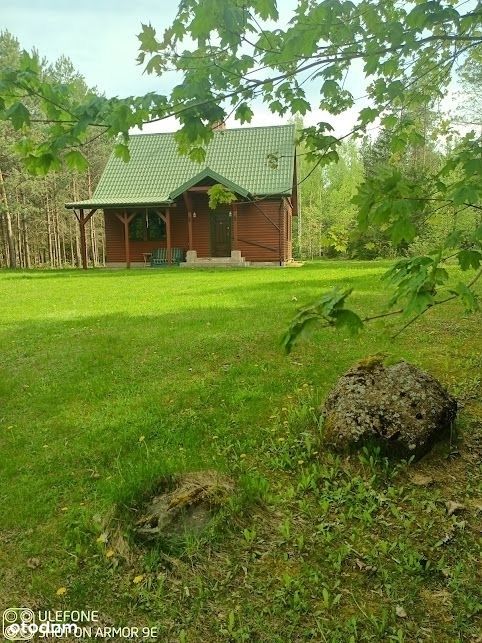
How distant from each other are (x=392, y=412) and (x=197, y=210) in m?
21.4

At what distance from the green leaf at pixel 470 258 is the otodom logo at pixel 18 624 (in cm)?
292

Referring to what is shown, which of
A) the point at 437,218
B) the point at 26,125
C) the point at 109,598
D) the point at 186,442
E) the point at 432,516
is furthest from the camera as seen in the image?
the point at 186,442

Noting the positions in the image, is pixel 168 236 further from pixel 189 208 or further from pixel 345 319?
pixel 345 319

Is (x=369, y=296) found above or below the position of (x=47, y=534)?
above

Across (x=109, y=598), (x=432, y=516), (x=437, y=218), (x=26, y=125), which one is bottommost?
(x=109, y=598)

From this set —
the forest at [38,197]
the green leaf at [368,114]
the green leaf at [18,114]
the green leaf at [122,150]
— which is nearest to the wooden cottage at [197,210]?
the forest at [38,197]

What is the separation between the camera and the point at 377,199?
238 centimetres

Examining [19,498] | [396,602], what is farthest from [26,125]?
[396,602]

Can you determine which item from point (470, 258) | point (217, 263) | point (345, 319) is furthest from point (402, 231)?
point (217, 263)

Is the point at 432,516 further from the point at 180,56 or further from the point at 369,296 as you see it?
the point at 369,296

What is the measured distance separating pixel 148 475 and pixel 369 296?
7006mm

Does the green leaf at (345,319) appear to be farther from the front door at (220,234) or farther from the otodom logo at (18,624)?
the front door at (220,234)

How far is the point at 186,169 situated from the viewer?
A: 2544 cm

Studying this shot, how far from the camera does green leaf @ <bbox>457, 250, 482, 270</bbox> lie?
2.48 meters
